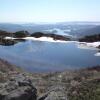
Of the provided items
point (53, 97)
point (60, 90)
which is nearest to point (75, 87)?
point (60, 90)

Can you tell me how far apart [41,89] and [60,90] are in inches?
187

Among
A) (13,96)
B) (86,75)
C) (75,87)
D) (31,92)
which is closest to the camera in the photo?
(13,96)

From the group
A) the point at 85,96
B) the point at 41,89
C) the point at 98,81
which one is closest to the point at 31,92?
the point at 85,96

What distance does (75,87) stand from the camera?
17297 millimetres

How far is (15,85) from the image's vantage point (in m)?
12.6

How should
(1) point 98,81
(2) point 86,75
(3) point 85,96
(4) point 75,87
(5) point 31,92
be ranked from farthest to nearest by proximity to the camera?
(2) point 86,75 → (1) point 98,81 → (4) point 75,87 → (3) point 85,96 → (5) point 31,92

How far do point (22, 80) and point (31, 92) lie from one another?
1.00 m

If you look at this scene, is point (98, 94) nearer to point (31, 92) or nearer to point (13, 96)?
point (31, 92)

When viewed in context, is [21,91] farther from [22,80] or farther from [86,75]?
[86,75]

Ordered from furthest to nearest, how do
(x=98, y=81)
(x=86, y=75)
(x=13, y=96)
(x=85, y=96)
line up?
(x=86, y=75) → (x=98, y=81) → (x=85, y=96) → (x=13, y=96)

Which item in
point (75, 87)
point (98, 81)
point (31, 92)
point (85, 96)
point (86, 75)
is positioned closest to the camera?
point (31, 92)

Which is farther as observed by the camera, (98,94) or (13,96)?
(98,94)

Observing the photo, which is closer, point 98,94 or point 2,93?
point 2,93

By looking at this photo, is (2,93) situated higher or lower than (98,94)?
higher
